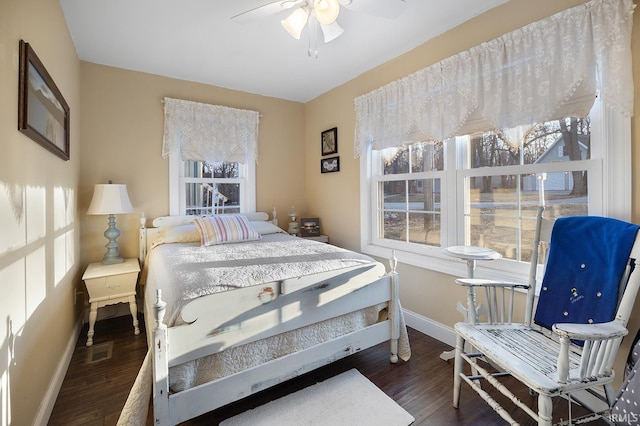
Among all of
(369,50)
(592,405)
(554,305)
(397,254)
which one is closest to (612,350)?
(554,305)

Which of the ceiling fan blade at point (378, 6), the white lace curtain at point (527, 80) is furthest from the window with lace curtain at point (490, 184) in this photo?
the ceiling fan blade at point (378, 6)

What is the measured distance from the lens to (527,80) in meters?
1.91

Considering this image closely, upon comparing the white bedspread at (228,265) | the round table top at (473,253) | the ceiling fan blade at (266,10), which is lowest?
the white bedspread at (228,265)

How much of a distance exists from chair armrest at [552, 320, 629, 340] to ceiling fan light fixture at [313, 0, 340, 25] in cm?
186

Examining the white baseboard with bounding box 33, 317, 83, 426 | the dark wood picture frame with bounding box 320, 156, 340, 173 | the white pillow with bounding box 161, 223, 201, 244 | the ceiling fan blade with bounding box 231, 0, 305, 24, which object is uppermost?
the ceiling fan blade with bounding box 231, 0, 305, 24

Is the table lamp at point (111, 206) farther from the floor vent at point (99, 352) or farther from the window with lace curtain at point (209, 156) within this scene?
the floor vent at point (99, 352)

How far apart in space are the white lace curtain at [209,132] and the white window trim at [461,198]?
1.49m

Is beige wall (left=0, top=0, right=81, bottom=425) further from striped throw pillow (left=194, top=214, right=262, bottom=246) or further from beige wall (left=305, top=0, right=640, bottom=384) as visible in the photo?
beige wall (left=305, top=0, right=640, bottom=384)

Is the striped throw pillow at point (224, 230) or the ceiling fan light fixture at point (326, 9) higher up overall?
the ceiling fan light fixture at point (326, 9)

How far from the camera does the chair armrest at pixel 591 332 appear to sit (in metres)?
1.12

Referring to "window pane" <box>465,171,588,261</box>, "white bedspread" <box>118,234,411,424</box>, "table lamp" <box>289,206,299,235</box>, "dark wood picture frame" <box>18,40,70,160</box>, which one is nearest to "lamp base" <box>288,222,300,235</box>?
"table lamp" <box>289,206,299,235</box>

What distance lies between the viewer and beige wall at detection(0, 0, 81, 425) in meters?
1.22

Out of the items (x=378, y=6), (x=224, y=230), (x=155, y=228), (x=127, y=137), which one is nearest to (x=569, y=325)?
(x=378, y=6)

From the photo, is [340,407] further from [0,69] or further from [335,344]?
[0,69]
